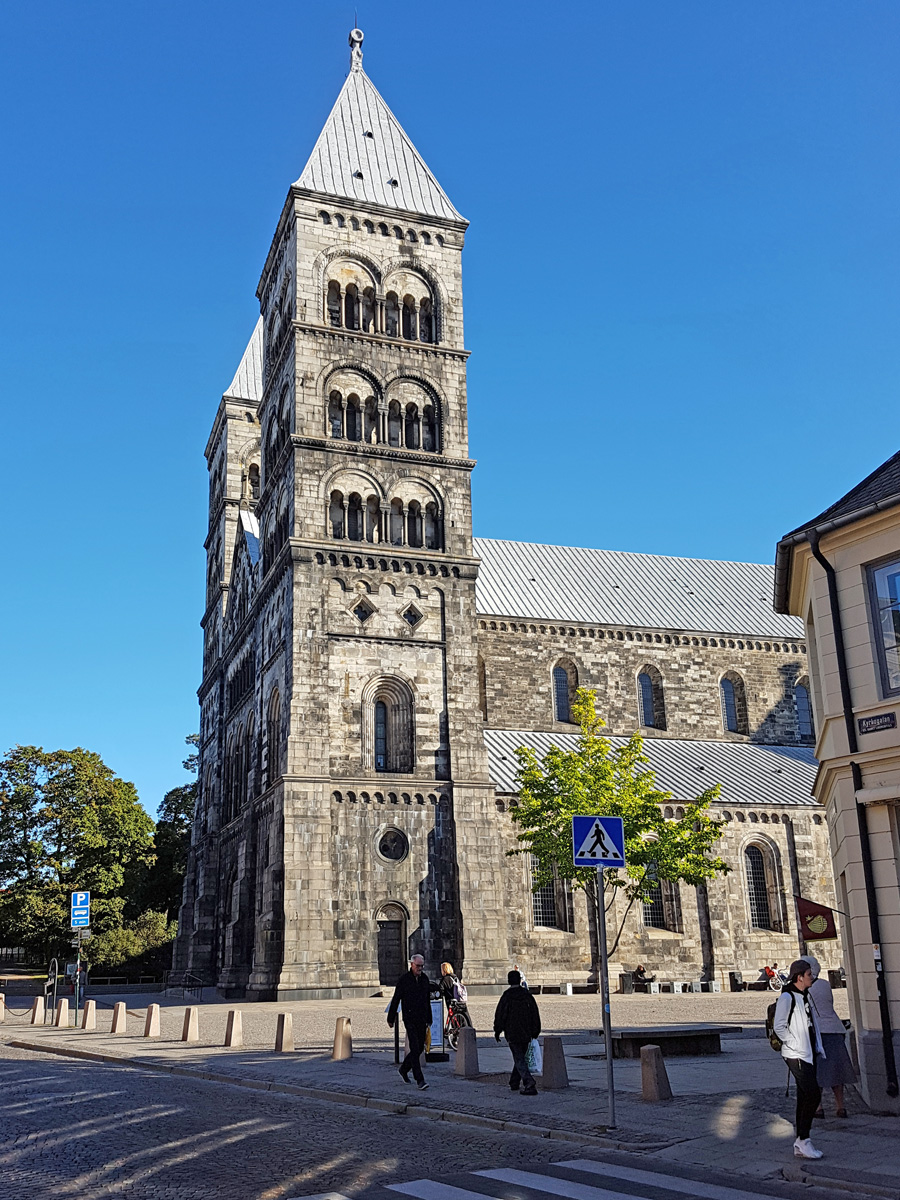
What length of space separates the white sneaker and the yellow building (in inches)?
126

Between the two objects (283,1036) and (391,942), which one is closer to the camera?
(283,1036)

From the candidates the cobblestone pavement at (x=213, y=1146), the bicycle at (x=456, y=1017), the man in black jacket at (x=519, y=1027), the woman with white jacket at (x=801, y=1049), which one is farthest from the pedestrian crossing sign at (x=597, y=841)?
the bicycle at (x=456, y=1017)

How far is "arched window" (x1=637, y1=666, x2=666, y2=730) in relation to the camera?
51.6 m

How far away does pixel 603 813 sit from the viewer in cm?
3391

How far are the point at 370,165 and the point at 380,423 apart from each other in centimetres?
1260

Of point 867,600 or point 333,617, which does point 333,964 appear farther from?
point 867,600

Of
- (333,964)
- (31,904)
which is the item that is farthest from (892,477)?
(31,904)

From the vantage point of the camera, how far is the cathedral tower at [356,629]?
37812 mm

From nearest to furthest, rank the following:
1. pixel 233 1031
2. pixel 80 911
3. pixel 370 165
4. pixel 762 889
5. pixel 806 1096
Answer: pixel 806 1096 → pixel 233 1031 → pixel 80 911 → pixel 762 889 → pixel 370 165

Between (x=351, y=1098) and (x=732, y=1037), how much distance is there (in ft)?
35.8

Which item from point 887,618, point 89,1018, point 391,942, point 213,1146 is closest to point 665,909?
point 391,942

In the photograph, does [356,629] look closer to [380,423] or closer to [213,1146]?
[380,423]

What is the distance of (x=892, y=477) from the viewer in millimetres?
15938

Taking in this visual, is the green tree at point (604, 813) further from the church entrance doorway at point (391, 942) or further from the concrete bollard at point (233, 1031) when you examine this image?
the concrete bollard at point (233, 1031)
